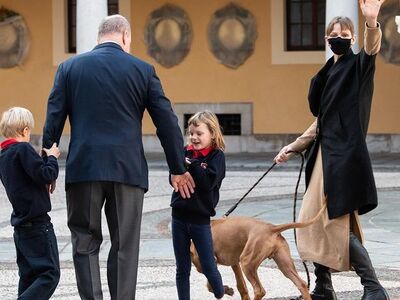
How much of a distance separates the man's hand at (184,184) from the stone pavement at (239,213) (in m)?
1.15

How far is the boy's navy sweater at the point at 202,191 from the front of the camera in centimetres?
793

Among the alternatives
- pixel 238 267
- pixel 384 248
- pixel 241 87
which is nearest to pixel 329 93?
pixel 238 267

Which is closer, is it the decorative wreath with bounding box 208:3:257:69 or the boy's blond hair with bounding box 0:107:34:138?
the boy's blond hair with bounding box 0:107:34:138

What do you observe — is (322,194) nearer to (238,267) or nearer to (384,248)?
(238,267)

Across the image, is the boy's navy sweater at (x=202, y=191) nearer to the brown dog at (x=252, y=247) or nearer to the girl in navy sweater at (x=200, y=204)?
the girl in navy sweater at (x=200, y=204)

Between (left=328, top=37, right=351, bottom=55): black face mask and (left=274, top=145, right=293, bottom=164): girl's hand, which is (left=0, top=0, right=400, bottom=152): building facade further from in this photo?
(left=328, top=37, right=351, bottom=55): black face mask

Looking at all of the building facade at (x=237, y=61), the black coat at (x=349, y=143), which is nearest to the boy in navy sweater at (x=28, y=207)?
the black coat at (x=349, y=143)

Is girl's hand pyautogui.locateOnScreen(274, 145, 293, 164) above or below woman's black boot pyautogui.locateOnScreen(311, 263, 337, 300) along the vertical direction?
above

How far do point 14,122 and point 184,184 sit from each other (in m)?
1.10

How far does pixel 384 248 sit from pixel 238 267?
3.21 meters

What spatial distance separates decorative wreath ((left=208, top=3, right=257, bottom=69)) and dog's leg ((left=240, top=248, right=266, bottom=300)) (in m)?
17.0

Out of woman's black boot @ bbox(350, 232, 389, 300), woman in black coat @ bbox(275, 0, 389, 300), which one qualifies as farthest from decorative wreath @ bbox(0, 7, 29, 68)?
woman's black boot @ bbox(350, 232, 389, 300)

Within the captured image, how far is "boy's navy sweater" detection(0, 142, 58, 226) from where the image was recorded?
25.2 ft

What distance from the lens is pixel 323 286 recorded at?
325 inches
